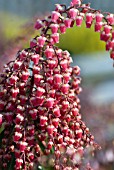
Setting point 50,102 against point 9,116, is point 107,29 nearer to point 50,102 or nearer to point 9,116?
point 50,102

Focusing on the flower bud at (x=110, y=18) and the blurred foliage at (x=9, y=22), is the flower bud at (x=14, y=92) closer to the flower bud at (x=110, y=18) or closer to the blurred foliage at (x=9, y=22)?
the flower bud at (x=110, y=18)

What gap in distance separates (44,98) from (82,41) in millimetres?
5845

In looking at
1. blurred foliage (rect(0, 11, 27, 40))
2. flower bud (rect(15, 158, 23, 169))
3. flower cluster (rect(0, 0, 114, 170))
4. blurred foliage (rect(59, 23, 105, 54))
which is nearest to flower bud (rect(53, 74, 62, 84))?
flower cluster (rect(0, 0, 114, 170))

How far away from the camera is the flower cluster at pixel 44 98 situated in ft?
4.54

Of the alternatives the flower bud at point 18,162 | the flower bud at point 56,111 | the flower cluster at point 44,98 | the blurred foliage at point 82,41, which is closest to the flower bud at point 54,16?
the flower cluster at point 44,98

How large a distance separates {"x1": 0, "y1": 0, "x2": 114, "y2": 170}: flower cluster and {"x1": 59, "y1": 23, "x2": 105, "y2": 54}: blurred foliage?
540 centimetres

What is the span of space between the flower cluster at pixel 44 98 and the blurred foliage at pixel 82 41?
540 cm

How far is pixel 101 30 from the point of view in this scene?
139cm

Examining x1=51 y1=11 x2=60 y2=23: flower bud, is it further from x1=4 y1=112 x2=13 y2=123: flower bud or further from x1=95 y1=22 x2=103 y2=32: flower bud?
x1=4 y1=112 x2=13 y2=123: flower bud

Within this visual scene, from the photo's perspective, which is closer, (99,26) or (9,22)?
(99,26)

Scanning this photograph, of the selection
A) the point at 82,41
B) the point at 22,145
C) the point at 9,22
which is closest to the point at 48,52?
the point at 22,145

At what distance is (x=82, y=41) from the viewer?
7.19 meters

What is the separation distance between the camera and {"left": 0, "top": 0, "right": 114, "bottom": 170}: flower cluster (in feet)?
4.54

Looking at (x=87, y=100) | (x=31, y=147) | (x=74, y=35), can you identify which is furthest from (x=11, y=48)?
(x=74, y=35)
